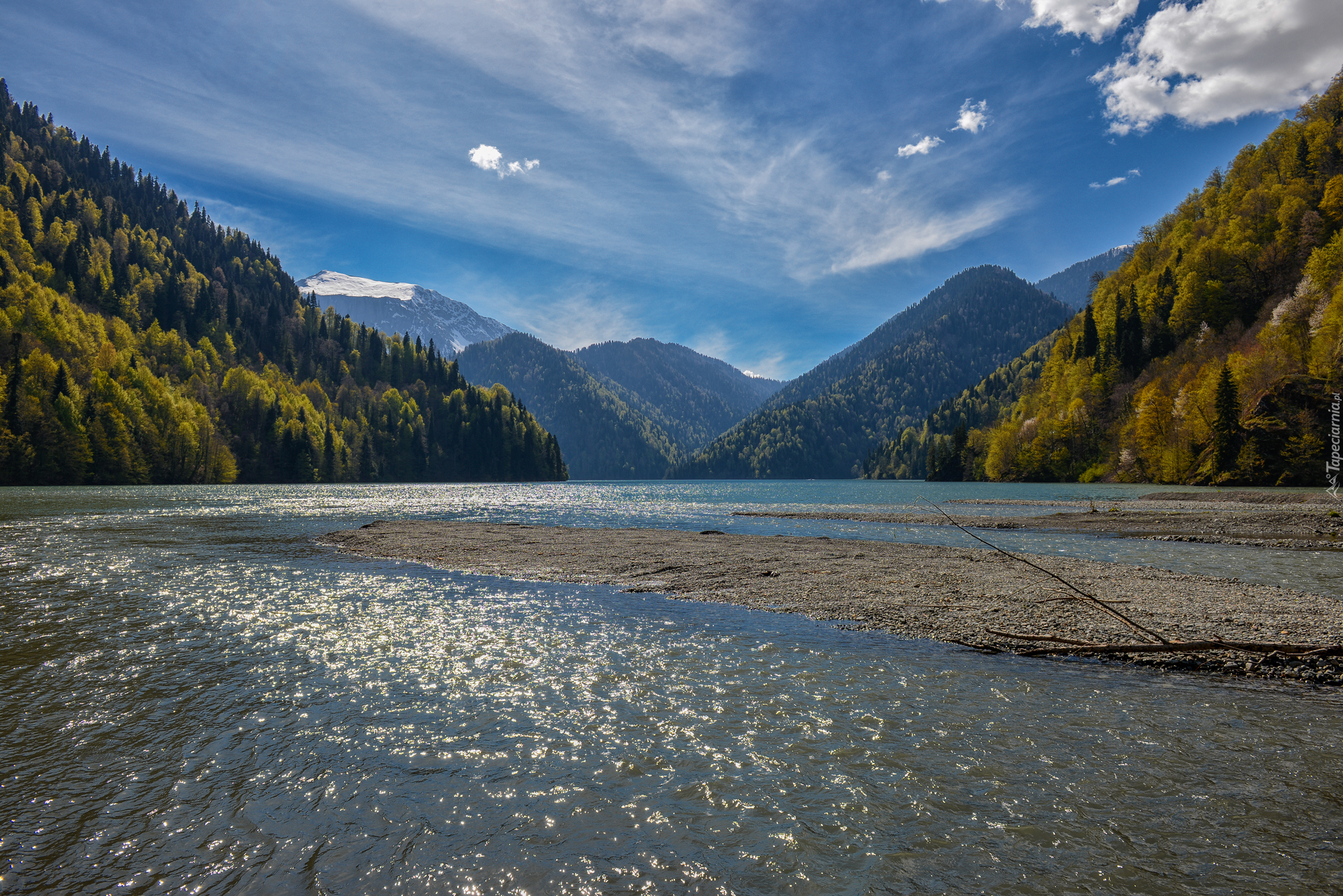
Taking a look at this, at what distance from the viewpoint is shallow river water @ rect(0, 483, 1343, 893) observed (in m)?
6.18

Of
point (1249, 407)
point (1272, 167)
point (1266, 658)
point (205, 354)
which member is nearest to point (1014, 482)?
point (1249, 407)

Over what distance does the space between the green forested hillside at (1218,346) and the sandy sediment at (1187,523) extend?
4256 cm

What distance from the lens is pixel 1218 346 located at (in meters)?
107

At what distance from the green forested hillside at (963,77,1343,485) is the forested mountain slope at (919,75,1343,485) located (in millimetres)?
255

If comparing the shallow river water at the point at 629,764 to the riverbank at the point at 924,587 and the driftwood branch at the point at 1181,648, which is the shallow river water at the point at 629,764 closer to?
the driftwood branch at the point at 1181,648

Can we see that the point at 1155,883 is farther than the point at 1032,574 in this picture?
No

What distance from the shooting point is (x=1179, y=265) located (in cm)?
12312

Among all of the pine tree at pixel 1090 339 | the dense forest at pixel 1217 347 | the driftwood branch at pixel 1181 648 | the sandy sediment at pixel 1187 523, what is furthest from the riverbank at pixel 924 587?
the pine tree at pixel 1090 339

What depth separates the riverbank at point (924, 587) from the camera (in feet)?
47.5

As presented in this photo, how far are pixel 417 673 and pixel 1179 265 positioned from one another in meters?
163

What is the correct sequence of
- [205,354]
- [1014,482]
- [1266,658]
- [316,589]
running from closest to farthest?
[1266,658], [316,589], [1014,482], [205,354]

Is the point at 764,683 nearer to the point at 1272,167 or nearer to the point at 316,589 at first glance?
the point at 316,589

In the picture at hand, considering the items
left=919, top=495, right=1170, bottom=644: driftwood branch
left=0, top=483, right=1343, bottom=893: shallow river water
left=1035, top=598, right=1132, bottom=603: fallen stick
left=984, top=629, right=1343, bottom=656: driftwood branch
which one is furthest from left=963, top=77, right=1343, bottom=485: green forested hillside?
left=0, top=483, right=1343, bottom=893: shallow river water

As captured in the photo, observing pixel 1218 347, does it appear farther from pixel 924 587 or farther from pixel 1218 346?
pixel 924 587
